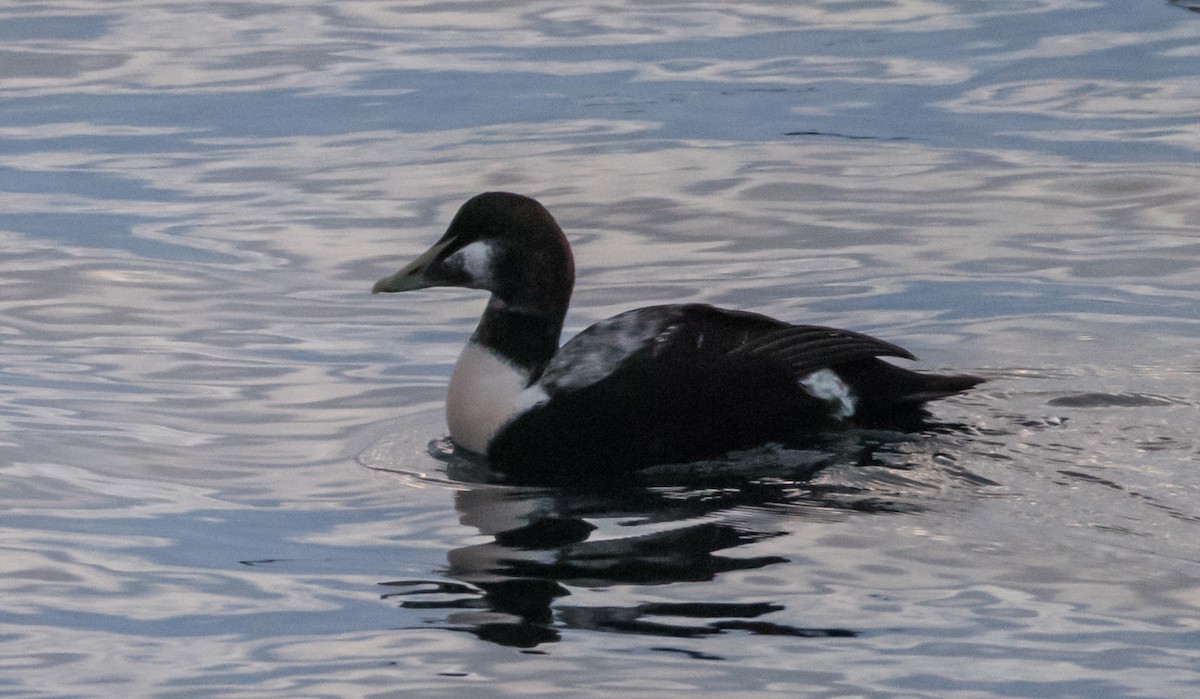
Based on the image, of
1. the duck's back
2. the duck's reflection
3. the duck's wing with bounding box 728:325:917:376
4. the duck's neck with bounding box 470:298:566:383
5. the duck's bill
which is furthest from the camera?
the duck's bill

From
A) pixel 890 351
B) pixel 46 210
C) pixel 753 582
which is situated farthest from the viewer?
pixel 46 210

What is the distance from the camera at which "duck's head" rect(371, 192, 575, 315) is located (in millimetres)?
7121

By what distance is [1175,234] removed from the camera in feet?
34.2

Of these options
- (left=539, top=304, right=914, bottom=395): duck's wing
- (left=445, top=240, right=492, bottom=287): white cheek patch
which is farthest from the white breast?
(left=445, top=240, right=492, bottom=287): white cheek patch

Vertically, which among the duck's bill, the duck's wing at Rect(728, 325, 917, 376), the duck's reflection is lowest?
the duck's reflection

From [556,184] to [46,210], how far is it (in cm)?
285

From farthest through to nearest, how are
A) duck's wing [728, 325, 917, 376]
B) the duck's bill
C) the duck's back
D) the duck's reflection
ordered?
1. the duck's bill
2. duck's wing [728, 325, 917, 376]
3. the duck's back
4. the duck's reflection

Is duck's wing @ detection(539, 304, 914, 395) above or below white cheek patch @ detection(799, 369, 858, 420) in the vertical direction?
above

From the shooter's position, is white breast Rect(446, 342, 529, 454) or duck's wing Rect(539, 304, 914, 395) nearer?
duck's wing Rect(539, 304, 914, 395)

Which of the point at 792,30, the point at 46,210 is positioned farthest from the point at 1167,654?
the point at 792,30

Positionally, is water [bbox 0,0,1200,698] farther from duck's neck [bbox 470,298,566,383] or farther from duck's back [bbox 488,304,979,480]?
duck's neck [bbox 470,298,566,383]

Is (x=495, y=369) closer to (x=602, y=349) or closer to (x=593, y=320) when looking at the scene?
(x=602, y=349)

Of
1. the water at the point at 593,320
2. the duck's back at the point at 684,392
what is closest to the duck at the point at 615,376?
the duck's back at the point at 684,392

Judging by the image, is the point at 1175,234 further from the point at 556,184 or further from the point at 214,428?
the point at 214,428
